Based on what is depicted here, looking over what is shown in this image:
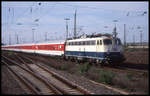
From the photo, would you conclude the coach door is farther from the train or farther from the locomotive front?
the locomotive front

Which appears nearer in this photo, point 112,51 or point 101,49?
point 112,51

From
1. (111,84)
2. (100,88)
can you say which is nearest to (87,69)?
(111,84)

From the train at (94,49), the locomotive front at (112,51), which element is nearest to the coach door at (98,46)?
the train at (94,49)

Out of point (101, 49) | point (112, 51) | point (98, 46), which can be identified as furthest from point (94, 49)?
point (112, 51)

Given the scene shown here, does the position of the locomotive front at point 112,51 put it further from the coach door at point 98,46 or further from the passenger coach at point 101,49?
the coach door at point 98,46

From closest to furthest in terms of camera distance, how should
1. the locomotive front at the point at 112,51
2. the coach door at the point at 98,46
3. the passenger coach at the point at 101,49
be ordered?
the locomotive front at the point at 112,51 < the passenger coach at the point at 101,49 < the coach door at the point at 98,46

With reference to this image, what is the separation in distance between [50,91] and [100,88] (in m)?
2.52

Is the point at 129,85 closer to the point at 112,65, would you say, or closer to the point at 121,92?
the point at 121,92

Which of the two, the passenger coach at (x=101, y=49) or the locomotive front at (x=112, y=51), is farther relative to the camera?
the passenger coach at (x=101, y=49)

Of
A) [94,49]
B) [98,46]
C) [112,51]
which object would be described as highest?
[98,46]

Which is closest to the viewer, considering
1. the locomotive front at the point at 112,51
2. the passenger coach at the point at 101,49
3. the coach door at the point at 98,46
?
the locomotive front at the point at 112,51

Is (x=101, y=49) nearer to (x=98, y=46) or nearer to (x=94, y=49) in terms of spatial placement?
(x=98, y=46)

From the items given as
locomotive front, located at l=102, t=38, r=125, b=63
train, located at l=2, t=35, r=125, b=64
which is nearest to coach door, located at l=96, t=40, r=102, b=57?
train, located at l=2, t=35, r=125, b=64

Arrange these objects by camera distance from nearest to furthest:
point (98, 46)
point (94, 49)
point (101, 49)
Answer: point (101, 49), point (98, 46), point (94, 49)
